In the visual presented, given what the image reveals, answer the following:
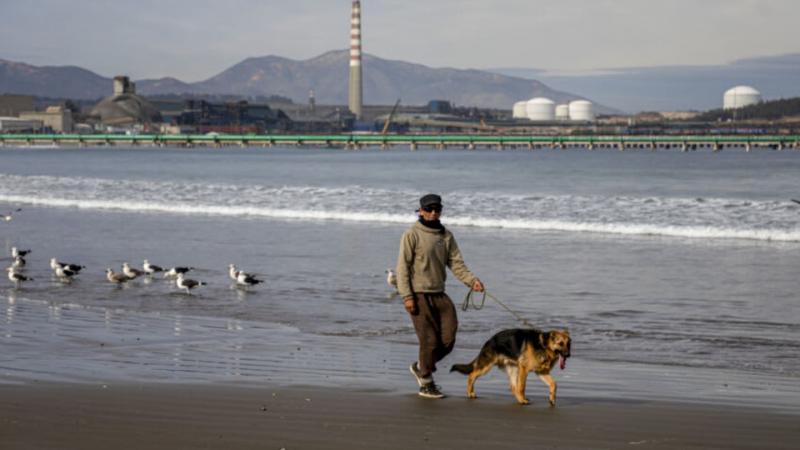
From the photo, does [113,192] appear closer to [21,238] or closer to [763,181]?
[21,238]

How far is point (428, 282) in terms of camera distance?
759 cm

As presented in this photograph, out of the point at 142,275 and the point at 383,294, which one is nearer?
the point at 383,294

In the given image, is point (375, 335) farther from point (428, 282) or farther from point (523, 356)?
point (523, 356)

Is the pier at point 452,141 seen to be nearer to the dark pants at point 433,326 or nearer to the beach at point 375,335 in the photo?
A: the beach at point 375,335

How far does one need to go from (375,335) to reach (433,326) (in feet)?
10.5

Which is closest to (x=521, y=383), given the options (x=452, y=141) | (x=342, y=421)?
(x=342, y=421)

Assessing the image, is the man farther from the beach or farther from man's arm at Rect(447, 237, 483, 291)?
the beach

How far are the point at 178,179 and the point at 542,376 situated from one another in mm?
48489

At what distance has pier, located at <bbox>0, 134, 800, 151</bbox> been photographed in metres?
122

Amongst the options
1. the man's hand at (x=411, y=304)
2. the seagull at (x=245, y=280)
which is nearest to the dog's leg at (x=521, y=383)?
the man's hand at (x=411, y=304)

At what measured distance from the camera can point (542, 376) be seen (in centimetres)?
743

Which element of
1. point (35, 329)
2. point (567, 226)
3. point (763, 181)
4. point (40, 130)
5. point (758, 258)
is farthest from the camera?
point (40, 130)

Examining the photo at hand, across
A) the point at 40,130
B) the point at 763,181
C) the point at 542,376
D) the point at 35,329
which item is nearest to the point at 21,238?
the point at 35,329

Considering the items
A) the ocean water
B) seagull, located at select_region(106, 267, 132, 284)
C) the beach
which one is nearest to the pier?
the ocean water
